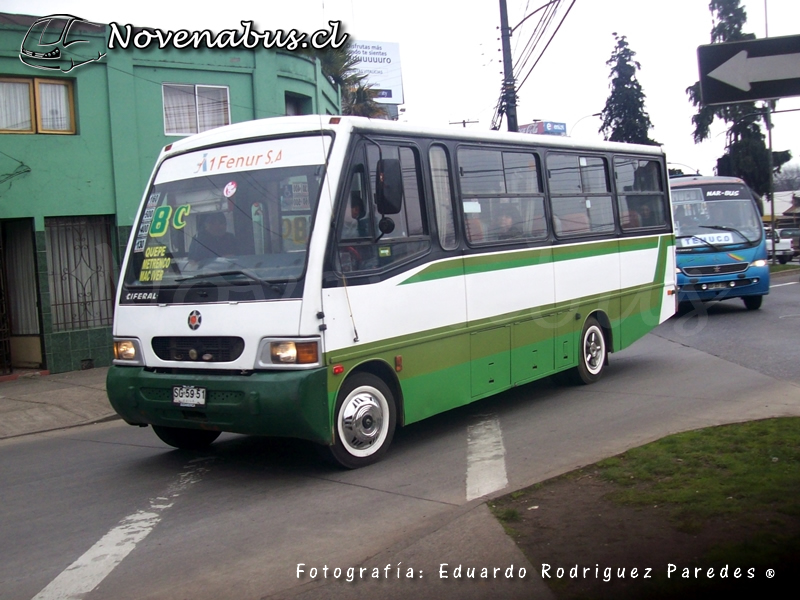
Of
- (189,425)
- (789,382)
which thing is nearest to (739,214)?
(789,382)

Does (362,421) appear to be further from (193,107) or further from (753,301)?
(753,301)

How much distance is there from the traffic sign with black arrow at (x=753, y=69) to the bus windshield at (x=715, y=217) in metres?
12.6

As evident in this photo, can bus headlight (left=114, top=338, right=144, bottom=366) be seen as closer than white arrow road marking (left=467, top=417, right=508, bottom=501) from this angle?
No

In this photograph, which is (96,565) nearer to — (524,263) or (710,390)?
(524,263)

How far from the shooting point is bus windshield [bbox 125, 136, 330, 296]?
6531mm

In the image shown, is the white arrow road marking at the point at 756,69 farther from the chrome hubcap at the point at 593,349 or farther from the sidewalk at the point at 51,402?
the sidewalk at the point at 51,402

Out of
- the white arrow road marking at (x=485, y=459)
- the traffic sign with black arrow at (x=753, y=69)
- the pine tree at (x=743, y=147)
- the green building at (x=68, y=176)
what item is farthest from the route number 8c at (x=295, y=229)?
the pine tree at (x=743, y=147)

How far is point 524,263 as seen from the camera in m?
9.01

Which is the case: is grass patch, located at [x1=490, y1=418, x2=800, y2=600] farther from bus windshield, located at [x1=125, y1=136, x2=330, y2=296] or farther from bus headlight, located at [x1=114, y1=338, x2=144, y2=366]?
bus headlight, located at [x1=114, y1=338, x2=144, y2=366]

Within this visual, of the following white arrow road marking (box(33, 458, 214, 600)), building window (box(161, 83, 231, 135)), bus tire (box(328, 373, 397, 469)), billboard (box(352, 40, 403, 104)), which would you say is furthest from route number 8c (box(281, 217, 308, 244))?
billboard (box(352, 40, 403, 104))

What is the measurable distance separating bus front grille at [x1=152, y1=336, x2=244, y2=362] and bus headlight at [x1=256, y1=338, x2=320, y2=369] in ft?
0.73

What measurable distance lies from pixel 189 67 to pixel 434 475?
1155 centimetres

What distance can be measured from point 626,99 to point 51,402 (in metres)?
49.4

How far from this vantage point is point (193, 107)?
1595cm
